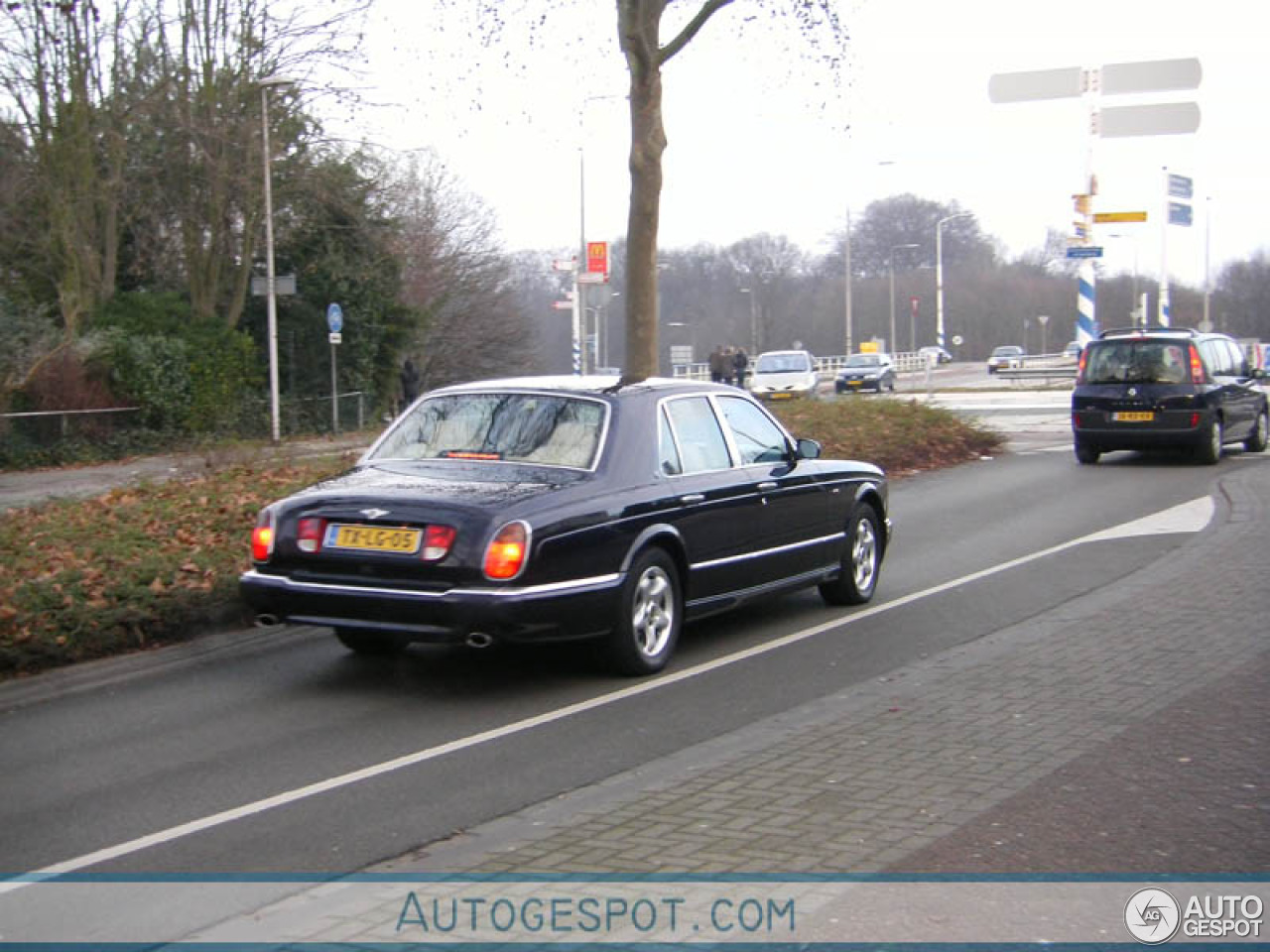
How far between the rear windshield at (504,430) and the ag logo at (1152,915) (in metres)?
4.00

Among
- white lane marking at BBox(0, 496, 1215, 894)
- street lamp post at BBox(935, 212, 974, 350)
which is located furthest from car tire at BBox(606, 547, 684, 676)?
street lamp post at BBox(935, 212, 974, 350)

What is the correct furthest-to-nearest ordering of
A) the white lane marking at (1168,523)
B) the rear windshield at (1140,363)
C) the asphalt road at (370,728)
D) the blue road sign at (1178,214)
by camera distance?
the blue road sign at (1178,214) → the rear windshield at (1140,363) → the white lane marking at (1168,523) → the asphalt road at (370,728)

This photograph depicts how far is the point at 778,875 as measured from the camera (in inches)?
185

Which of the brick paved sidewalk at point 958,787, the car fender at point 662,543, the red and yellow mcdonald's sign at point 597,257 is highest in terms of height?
the red and yellow mcdonald's sign at point 597,257

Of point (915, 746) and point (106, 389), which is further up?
point (106, 389)

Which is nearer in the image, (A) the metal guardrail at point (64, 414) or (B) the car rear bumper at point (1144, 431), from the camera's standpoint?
(B) the car rear bumper at point (1144, 431)

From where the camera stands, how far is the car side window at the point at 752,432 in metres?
9.17

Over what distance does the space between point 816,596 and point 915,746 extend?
4.38 m

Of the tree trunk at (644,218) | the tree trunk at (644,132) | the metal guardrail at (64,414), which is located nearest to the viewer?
the tree trunk at (644,132)

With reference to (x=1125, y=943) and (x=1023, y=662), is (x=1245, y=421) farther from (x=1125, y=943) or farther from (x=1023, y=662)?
(x=1125, y=943)

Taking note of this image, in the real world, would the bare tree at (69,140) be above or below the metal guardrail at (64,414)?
above

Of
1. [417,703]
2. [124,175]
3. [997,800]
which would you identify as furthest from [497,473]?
[124,175]

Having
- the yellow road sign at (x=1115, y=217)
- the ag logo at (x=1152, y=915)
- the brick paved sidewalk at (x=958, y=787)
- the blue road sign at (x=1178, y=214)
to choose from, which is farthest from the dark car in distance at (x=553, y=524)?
the blue road sign at (x=1178, y=214)

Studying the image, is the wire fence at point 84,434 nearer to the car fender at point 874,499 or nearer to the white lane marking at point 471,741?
the car fender at point 874,499
